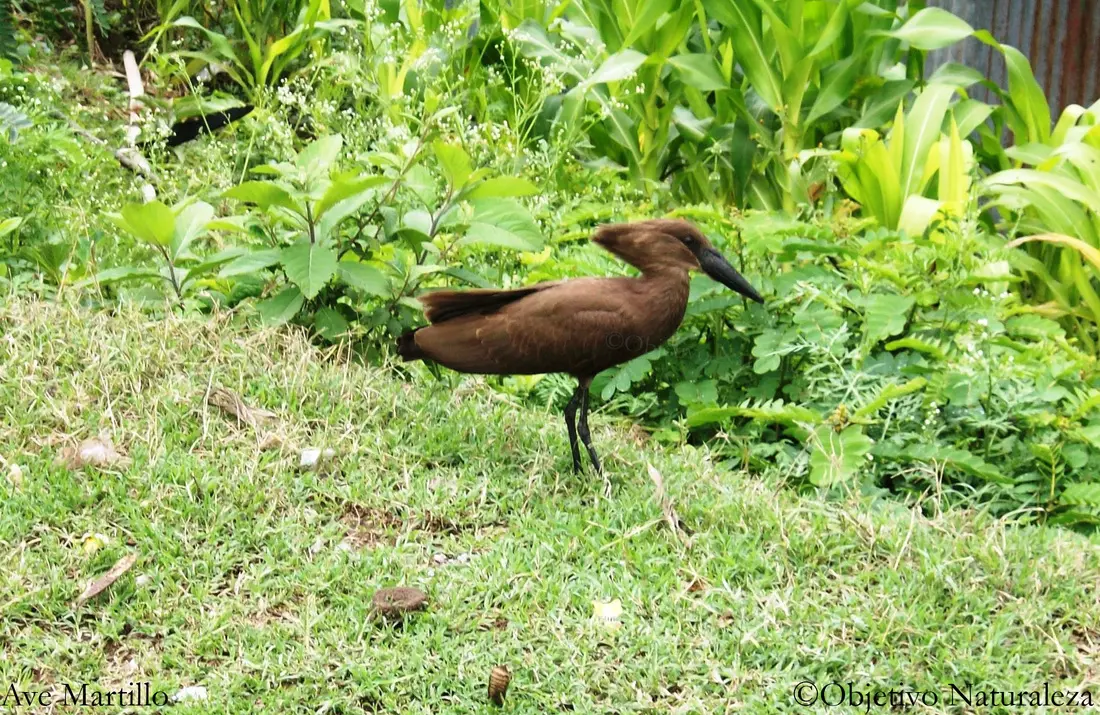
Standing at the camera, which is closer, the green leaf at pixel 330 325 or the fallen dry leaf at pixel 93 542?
the fallen dry leaf at pixel 93 542

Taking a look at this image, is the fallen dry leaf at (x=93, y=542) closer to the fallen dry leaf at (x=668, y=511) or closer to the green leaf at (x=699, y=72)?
the fallen dry leaf at (x=668, y=511)

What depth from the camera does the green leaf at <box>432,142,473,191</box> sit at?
4.23 meters

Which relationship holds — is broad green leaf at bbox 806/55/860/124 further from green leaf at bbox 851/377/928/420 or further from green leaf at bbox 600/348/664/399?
green leaf at bbox 851/377/928/420

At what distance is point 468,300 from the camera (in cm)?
394

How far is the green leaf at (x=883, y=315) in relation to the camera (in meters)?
4.30

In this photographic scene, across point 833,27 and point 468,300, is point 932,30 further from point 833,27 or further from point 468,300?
point 468,300

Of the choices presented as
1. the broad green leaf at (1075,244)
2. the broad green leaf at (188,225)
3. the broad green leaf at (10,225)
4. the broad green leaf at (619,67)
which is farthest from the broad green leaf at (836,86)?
the broad green leaf at (10,225)

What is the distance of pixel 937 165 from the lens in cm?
552

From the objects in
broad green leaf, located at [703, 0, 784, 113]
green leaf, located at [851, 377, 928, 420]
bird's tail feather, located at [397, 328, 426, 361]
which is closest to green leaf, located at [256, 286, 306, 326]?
bird's tail feather, located at [397, 328, 426, 361]

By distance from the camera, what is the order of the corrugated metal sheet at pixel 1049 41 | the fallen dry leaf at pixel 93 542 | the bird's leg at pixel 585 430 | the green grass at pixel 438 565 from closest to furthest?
the green grass at pixel 438 565, the fallen dry leaf at pixel 93 542, the bird's leg at pixel 585 430, the corrugated metal sheet at pixel 1049 41

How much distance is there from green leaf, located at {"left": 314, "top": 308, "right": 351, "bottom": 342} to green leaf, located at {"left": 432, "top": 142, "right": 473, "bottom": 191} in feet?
2.25

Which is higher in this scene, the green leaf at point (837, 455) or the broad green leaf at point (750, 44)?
the broad green leaf at point (750, 44)

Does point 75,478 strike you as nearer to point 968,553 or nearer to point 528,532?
point 528,532

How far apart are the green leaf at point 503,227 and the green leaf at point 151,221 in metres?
1.11
